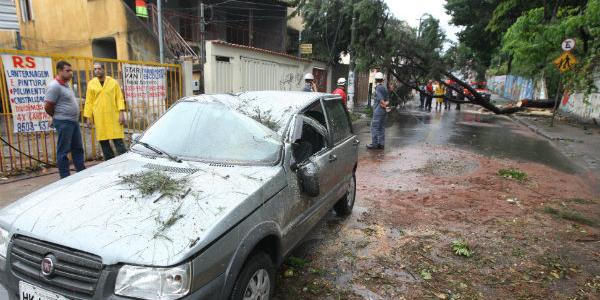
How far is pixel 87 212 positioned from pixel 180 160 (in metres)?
0.90

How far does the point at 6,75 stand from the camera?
19.2ft

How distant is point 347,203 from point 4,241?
364 centimetres

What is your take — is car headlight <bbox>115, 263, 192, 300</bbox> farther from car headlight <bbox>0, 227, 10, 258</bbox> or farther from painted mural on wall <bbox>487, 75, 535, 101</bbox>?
painted mural on wall <bbox>487, 75, 535, 101</bbox>

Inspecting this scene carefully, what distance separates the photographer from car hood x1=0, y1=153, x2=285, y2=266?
1992mm

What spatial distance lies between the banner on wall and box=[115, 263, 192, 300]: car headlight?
5.58 m

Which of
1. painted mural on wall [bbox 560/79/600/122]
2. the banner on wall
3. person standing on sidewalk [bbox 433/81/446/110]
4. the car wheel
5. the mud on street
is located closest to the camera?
the mud on street

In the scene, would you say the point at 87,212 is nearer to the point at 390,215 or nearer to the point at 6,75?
the point at 390,215

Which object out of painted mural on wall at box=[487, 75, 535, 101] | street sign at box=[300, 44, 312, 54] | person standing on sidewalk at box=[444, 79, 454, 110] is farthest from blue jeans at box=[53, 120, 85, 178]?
painted mural on wall at box=[487, 75, 535, 101]

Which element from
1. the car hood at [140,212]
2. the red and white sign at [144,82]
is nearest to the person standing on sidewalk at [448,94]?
the red and white sign at [144,82]

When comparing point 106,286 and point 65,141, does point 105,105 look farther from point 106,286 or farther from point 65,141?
point 106,286

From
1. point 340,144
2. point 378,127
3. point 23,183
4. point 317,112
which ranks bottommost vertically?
point 23,183

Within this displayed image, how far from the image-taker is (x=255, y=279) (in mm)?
2527

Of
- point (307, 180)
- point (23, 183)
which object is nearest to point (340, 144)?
point (307, 180)

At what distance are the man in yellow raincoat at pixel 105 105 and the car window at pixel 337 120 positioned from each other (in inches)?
138
